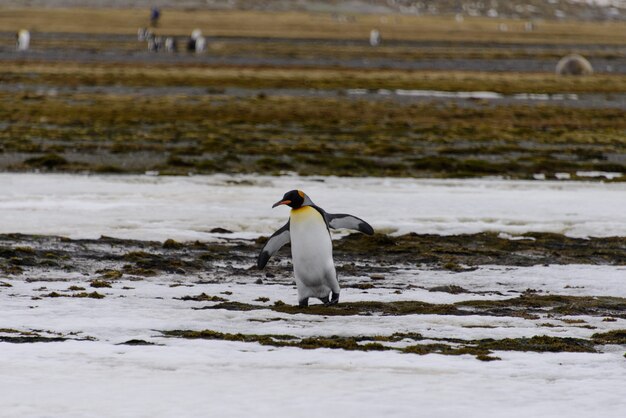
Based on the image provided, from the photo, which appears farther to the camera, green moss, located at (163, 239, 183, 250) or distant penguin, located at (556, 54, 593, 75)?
distant penguin, located at (556, 54, 593, 75)

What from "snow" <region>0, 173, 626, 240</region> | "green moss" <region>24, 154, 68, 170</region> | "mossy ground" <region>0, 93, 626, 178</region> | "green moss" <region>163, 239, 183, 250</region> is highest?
"mossy ground" <region>0, 93, 626, 178</region>

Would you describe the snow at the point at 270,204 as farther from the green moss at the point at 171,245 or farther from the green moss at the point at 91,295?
the green moss at the point at 91,295

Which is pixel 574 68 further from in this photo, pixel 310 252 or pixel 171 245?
pixel 310 252

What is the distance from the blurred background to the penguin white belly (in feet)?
29.8

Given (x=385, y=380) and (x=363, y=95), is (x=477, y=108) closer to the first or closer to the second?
(x=363, y=95)

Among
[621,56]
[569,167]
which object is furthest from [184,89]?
[621,56]

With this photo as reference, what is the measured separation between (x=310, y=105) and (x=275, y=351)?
24081 millimetres

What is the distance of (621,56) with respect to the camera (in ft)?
217

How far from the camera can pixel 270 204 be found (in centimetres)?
1458

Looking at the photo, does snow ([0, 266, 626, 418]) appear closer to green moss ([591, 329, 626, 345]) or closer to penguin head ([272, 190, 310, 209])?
green moss ([591, 329, 626, 345])

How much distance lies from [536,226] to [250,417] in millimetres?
7723

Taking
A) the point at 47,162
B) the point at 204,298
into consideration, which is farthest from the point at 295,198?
the point at 47,162

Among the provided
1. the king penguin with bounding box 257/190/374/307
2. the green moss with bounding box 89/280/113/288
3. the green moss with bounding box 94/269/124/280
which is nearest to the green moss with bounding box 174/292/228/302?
the king penguin with bounding box 257/190/374/307

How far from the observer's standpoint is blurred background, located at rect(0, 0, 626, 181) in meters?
19.7
